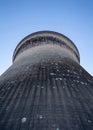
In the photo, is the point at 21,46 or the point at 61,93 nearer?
the point at 61,93

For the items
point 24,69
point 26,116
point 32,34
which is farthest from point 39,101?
point 32,34

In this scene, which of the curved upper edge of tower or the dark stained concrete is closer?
the dark stained concrete

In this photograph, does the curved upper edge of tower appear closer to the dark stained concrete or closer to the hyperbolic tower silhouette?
the hyperbolic tower silhouette

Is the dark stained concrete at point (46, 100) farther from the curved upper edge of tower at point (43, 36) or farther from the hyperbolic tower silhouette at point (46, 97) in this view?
the curved upper edge of tower at point (43, 36)

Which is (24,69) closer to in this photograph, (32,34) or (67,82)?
(67,82)

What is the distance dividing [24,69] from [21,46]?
3.76 metres

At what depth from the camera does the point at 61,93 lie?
4.86 m

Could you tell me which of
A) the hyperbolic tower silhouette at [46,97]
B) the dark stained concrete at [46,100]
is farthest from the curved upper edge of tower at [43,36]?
the dark stained concrete at [46,100]

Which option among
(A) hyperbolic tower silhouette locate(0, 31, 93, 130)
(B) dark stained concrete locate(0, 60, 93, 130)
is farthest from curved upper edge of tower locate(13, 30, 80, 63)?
(B) dark stained concrete locate(0, 60, 93, 130)

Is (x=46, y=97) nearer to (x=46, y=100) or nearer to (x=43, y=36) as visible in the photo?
(x=46, y=100)

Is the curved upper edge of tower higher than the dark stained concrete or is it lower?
higher

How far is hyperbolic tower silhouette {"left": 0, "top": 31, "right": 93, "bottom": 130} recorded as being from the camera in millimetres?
3840

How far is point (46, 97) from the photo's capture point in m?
4.64

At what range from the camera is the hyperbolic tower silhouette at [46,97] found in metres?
3.84
